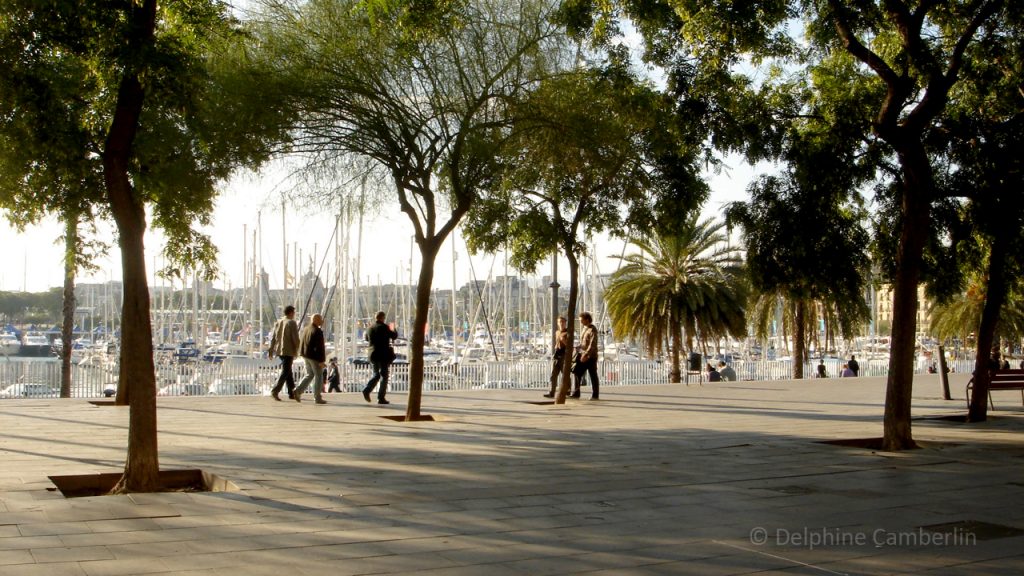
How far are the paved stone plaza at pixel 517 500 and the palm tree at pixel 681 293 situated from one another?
18489mm

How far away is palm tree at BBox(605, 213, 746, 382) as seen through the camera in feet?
110

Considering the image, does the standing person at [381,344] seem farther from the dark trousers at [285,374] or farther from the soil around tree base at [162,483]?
the soil around tree base at [162,483]

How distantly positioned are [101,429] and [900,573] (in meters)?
10.4

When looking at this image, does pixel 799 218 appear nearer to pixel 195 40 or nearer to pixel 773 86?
pixel 773 86

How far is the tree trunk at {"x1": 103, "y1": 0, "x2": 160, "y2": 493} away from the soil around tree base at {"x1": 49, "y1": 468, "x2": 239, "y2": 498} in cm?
28

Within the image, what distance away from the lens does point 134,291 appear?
7.91 m

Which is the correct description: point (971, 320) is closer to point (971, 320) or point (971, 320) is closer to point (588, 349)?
point (971, 320)

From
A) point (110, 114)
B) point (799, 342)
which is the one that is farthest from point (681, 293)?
point (110, 114)

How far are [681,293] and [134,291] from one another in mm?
27125

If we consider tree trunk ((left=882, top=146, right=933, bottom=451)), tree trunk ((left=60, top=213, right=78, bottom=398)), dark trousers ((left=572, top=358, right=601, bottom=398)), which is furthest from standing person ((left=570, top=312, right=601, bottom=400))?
tree trunk ((left=60, top=213, right=78, bottom=398))

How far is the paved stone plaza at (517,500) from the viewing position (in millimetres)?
5840

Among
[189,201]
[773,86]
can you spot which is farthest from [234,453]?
[773,86]

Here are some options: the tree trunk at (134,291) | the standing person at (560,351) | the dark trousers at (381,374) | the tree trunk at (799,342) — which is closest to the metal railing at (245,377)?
the standing person at (560,351)

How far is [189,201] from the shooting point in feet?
46.9
